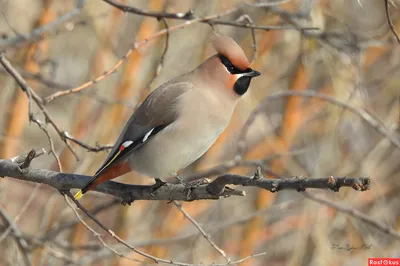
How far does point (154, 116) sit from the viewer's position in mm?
3582

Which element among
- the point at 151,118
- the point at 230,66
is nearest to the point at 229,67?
the point at 230,66

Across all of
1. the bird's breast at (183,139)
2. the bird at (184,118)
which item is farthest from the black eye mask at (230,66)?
the bird's breast at (183,139)

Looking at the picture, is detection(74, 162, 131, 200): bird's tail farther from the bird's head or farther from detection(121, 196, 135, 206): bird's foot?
the bird's head

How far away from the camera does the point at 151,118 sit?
3.58 meters

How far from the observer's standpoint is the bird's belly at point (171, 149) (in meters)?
3.44

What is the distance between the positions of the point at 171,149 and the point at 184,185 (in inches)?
21.7

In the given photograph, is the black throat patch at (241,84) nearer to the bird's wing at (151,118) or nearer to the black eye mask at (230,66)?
the black eye mask at (230,66)

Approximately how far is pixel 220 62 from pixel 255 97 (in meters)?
2.63

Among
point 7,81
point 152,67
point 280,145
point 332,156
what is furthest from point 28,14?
point 332,156

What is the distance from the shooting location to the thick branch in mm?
2098

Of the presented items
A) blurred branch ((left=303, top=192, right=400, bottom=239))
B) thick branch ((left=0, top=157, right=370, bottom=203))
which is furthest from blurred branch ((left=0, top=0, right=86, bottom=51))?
blurred branch ((left=303, top=192, right=400, bottom=239))

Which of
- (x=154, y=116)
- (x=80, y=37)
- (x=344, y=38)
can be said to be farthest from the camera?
(x=80, y=37)

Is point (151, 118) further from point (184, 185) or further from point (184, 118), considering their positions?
point (184, 185)

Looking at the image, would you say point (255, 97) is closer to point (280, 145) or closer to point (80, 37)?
point (280, 145)
